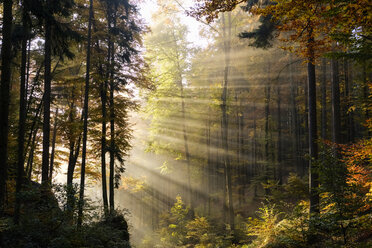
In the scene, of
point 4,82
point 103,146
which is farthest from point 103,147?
point 4,82

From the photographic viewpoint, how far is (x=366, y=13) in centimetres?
466

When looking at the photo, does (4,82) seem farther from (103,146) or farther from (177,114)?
(177,114)

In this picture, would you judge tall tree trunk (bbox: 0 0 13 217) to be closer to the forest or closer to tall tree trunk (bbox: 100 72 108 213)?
the forest

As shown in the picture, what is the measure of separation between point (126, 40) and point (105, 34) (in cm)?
118

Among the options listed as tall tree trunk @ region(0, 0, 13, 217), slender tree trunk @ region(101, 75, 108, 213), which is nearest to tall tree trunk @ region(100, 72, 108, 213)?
slender tree trunk @ region(101, 75, 108, 213)

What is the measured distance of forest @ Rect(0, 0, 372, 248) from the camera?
6.18 m

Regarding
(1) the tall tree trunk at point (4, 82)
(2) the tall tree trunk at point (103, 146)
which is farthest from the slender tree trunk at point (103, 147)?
(1) the tall tree trunk at point (4, 82)

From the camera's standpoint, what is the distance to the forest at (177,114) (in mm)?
6184

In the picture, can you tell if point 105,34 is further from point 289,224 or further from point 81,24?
point 289,224

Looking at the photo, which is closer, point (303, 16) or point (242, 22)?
point (303, 16)

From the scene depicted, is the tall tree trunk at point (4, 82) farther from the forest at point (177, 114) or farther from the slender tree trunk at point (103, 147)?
the slender tree trunk at point (103, 147)

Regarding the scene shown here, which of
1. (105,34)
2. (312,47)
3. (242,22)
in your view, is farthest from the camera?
(242,22)

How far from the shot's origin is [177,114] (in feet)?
57.3

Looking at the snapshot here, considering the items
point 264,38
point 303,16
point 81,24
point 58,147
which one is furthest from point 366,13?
point 58,147
